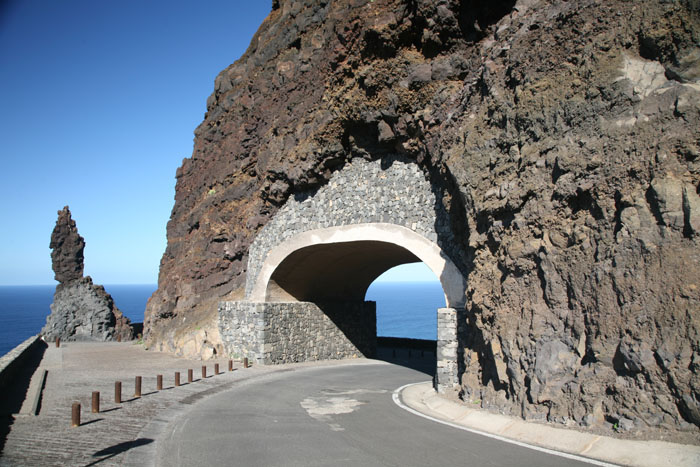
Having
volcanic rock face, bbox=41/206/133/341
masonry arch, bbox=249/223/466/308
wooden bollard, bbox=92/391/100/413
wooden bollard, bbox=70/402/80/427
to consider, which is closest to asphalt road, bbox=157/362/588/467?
wooden bollard, bbox=70/402/80/427

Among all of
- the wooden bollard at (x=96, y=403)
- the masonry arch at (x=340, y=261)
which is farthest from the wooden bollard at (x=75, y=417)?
the masonry arch at (x=340, y=261)

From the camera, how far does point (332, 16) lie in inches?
768

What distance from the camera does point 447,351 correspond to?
41.4 ft

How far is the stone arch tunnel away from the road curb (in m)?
2.18

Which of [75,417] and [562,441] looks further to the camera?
[75,417]

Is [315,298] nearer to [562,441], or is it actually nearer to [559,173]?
[559,173]

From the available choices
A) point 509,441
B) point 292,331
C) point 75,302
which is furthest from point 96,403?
point 75,302

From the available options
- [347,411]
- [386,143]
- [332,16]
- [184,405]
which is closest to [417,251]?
[386,143]

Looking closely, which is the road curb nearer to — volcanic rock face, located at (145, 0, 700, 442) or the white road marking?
the white road marking

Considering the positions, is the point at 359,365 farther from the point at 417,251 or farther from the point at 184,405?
the point at 184,405

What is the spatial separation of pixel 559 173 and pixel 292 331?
13974 millimetres

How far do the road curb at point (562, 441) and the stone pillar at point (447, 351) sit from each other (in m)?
1.03

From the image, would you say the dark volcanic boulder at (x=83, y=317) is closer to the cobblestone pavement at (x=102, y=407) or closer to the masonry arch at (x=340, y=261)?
the cobblestone pavement at (x=102, y=407)

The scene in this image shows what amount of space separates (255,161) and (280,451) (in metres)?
17.2
